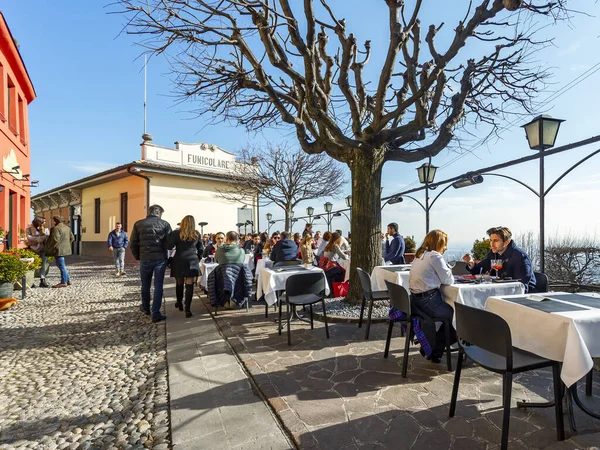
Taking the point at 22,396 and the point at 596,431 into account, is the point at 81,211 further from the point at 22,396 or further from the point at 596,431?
the point at 596,431

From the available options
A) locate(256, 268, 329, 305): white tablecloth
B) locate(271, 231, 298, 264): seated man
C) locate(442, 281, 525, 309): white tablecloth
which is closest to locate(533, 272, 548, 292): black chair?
locate(442, 281, 525, 309): white tablecloth

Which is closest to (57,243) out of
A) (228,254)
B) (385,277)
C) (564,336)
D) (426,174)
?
(228,254)

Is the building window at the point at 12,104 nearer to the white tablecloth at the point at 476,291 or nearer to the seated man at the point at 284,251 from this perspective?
the seated man at the point at 284,251

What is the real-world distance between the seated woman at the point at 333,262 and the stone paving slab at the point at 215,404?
3.44 metres

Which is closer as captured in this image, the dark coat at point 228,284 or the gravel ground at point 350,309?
Answer: the gravel ground at point 350,309

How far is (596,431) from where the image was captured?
2426 mm

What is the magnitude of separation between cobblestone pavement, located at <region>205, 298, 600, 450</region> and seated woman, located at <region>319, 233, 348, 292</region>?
321 cm

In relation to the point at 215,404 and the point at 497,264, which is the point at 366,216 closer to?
the point at 497,264

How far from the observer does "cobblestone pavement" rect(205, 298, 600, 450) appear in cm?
241

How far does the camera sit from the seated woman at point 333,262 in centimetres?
773

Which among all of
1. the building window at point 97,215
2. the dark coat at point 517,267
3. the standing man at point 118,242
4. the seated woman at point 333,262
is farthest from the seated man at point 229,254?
the building window at point 97,215

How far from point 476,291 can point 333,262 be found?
409 cm

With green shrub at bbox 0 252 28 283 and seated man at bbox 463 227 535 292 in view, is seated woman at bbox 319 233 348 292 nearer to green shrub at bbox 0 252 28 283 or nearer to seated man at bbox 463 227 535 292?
seated man at bbox 463 227 535 292

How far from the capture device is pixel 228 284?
19.9ft
